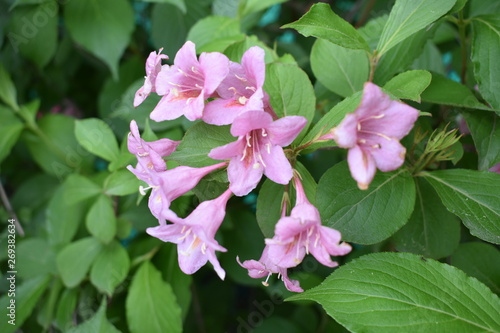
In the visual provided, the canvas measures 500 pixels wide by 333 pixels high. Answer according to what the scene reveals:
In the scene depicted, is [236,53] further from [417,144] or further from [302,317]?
[302,317]

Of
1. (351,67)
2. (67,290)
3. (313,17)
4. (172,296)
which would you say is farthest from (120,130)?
(313,17)

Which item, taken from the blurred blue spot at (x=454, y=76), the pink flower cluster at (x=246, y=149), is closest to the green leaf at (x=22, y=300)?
the pink flower cluster at (x=246, y=149)

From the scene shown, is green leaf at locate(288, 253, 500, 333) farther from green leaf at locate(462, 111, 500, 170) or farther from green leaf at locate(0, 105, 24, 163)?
green leaf at locate(0, 105, 24, 163)

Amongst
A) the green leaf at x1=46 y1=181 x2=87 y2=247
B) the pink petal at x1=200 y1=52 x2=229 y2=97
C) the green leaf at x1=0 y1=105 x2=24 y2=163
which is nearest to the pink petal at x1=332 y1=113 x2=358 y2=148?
the pink petal at x1=200 y1=52 x2=229 y2=97

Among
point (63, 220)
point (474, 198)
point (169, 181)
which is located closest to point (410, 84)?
point (474, 198)

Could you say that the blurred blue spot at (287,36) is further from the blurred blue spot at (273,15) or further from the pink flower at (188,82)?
the pink flower at (188,82)

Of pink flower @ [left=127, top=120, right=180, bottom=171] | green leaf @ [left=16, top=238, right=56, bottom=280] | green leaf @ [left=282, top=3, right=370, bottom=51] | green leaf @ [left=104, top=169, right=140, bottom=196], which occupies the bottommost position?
green leaf @ [left=16, top=238, right=56, bottom=280]

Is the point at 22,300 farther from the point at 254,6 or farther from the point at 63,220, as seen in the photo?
the point at 254,6
